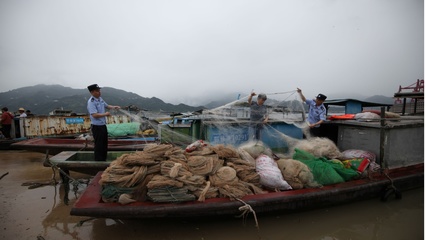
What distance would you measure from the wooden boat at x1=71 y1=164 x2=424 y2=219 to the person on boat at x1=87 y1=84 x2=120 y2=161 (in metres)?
1.61

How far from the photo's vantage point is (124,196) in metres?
3.02

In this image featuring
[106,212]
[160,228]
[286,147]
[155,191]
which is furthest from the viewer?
[286,147]

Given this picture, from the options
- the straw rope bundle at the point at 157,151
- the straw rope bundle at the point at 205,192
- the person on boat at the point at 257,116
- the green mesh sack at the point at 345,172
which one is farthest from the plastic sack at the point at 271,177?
the person on boat at the point at 257,116

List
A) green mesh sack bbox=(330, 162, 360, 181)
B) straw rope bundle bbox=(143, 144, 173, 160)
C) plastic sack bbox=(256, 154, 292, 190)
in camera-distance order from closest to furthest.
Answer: straw rope bundle bbox=(143, 144, 173, 160) < plastic sack bbox=(256, 154, 292, 190) < green mesh sack bbox=(330, 162, 360, 181)

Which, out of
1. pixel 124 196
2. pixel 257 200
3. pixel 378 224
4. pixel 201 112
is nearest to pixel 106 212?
pixel 124 196

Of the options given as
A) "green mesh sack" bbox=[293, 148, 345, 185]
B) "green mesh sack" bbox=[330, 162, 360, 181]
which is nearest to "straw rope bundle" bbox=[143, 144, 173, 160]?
"green mesh sack" bbox=[293, 148, 345, 185]

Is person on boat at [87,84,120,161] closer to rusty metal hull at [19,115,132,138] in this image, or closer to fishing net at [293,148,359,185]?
fishing net at [293,148,359,185]

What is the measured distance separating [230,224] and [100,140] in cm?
356

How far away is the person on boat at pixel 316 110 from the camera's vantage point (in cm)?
571

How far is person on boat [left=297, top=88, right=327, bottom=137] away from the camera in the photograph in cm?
571

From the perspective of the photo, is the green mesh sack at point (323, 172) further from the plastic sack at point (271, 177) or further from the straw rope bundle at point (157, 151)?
the straw rope bundle at point (157, 151)

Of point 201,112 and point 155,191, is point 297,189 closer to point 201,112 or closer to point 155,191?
point 155,191

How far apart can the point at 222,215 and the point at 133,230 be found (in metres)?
1.55

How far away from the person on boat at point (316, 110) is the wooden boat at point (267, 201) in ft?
6.02
